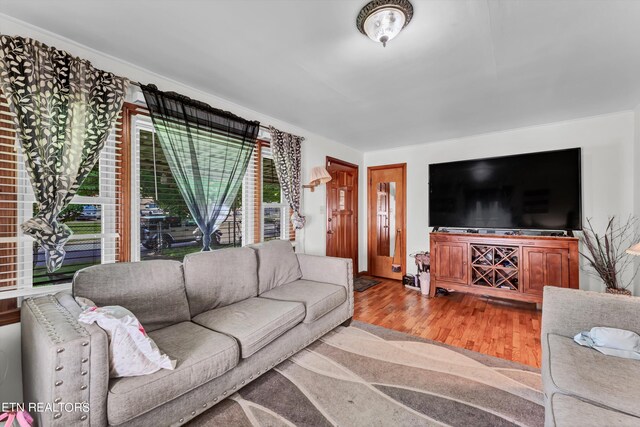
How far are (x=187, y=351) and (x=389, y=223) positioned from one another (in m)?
3.87

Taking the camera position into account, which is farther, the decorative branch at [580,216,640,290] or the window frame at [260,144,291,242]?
the window frame at [260,144,291,242]

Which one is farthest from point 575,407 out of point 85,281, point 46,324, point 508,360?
point 85,281

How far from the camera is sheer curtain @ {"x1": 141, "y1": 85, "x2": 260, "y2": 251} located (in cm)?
224

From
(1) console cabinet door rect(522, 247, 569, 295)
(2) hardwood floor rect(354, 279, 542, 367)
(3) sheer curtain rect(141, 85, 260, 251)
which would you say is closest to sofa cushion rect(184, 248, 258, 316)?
(3) sheer curtain rect(141, 85, 260, 251)

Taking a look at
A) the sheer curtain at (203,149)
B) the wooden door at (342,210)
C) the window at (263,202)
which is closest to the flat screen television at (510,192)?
the wooden door at (342,210)

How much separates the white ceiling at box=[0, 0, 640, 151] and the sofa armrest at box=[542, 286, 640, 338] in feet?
5.32

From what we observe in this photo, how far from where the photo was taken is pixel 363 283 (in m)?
4.37

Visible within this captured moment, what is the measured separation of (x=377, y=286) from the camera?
4.26 m

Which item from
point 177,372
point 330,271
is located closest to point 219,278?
point 177,372

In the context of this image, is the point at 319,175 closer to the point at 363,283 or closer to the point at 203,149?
the point at 203,149

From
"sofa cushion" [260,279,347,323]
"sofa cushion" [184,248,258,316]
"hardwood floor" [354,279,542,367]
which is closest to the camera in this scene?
"sofa cushion" [184,248,258,316]

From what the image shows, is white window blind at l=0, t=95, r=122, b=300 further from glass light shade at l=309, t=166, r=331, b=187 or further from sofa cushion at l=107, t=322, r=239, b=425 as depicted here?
glass light shade at l=309, t=166, r=331, b=187

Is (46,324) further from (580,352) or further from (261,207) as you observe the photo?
(580,352)

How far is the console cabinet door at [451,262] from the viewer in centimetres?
350
